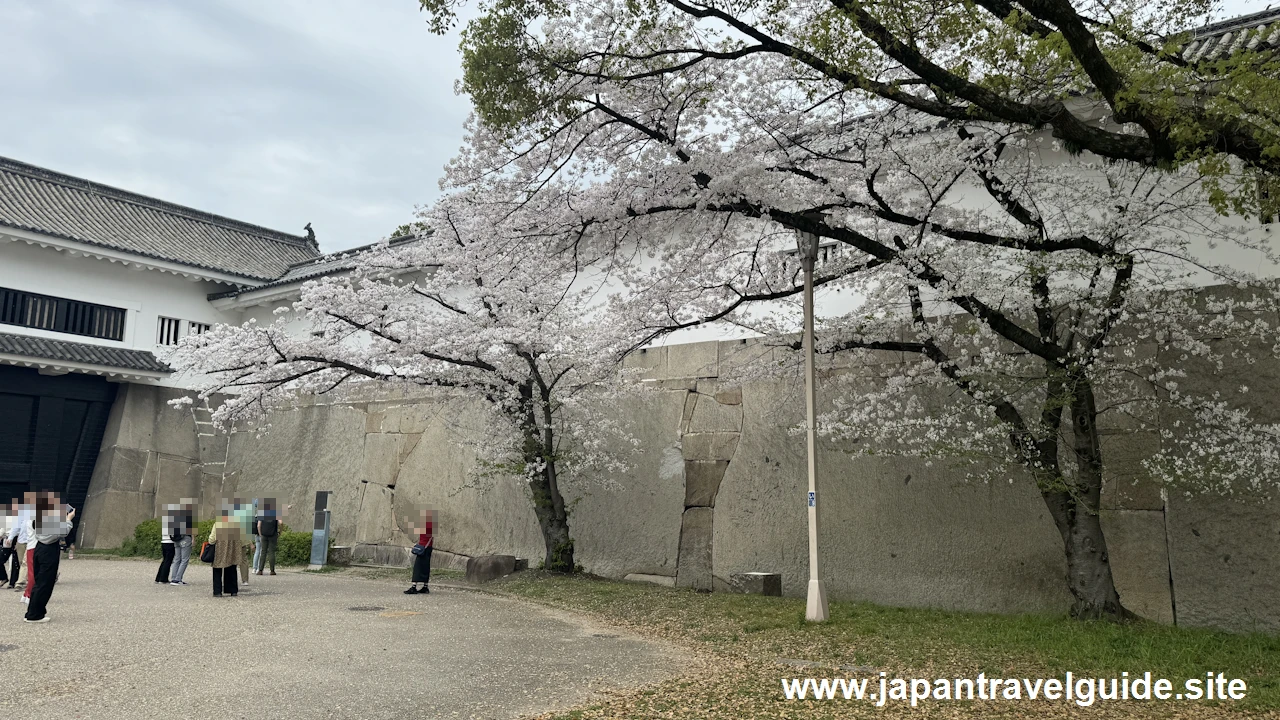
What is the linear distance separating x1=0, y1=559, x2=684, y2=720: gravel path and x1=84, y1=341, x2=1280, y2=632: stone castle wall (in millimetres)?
3403

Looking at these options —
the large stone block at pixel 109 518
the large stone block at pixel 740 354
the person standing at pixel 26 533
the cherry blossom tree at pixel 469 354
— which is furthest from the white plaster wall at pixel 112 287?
the large stone block at pixel 740 354

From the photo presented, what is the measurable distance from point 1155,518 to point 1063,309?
247cm

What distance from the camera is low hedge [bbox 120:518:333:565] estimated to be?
16.8 m

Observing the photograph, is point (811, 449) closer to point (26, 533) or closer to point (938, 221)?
point (938, 221)

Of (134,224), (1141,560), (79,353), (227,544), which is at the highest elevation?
(134,224)

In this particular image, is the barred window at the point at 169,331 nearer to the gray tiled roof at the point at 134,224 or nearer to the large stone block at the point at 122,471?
the gray tiled roof at the point at 134,224

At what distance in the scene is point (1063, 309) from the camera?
30.0 feet

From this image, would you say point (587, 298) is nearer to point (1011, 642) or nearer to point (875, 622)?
point (875, 622)

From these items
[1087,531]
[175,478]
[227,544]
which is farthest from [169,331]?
[1087,531]

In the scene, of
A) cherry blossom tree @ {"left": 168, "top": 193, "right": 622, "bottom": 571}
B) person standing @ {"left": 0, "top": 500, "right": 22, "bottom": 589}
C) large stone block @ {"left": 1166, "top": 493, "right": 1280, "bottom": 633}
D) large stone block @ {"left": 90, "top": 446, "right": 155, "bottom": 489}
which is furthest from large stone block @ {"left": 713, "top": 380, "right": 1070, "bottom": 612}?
large stone block @ {"left": 90, "top": 446, "right": 155, "bottom": 489}

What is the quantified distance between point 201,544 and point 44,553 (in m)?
9.24

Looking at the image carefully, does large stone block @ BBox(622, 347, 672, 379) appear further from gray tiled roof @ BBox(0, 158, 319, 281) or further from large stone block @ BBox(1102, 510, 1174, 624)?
gray tiled roof @ BBox(0, 158, 319, 281)

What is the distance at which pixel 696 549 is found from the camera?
12.9 m

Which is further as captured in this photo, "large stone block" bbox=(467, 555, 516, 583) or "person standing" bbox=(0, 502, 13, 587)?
"large stone block" bbox=(467, 555, 516, 583)
